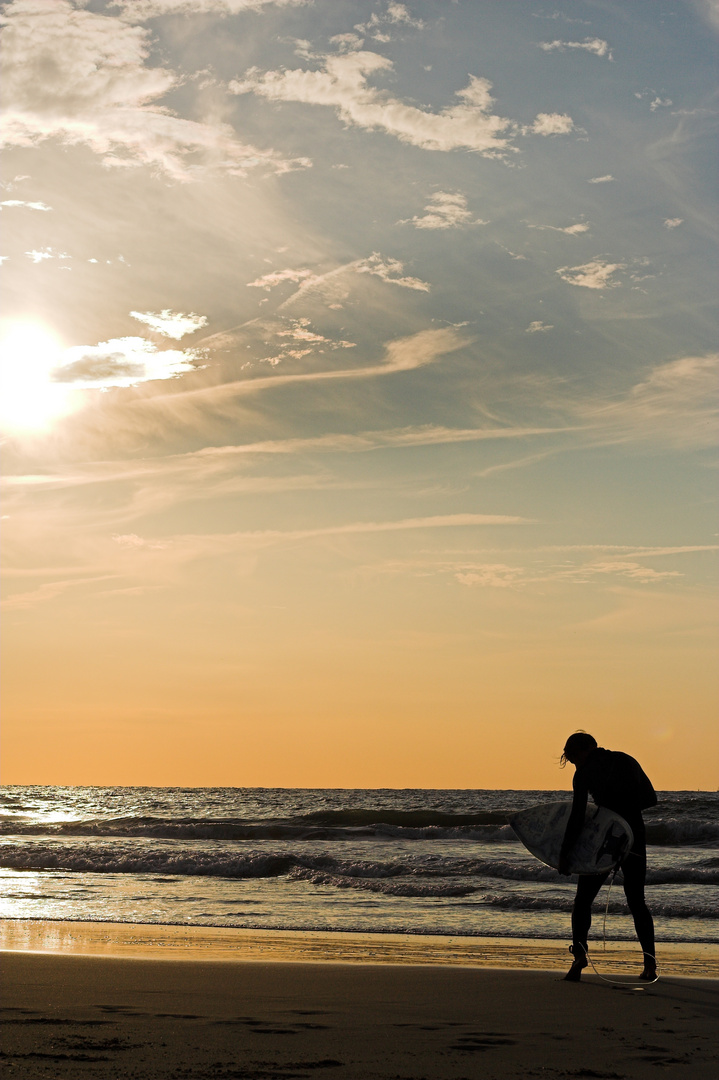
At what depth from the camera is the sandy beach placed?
4789 mm

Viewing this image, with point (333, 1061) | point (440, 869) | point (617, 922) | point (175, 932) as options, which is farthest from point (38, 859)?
point (333, 1061)

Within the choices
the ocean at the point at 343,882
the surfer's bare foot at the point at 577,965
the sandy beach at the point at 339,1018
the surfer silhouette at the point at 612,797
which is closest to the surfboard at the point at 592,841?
the surfer silhouette at the point at 612,797

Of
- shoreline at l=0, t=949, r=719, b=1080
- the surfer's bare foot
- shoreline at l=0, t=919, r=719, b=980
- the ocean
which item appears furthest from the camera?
the ocean

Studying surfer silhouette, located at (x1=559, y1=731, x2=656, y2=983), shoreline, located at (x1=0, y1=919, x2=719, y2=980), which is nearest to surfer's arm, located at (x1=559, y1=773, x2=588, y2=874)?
surfer silhouette, located at (x1=559, y1=731, x2=656, y2=983)

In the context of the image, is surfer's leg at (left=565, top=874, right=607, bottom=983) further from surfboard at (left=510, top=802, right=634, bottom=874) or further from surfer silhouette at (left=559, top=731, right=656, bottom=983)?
surfboard at (left=510, top=802, right=634, bottom=874)

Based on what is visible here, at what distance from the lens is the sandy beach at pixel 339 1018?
479 centimetres

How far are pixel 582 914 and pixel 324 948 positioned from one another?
12.3 ft

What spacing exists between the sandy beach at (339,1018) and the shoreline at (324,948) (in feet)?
0.27

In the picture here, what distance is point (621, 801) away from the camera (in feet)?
23.1

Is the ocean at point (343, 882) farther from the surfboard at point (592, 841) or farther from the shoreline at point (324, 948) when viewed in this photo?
the surfboard at point (592, 841)

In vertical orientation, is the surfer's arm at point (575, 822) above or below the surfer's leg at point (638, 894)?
above

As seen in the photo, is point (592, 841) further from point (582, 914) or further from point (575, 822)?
point (582, 914)

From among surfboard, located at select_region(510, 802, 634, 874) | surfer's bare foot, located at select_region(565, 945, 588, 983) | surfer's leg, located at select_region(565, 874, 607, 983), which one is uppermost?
surfboard, located at select_region(510, 802, 634, 874)

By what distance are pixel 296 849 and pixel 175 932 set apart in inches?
526
